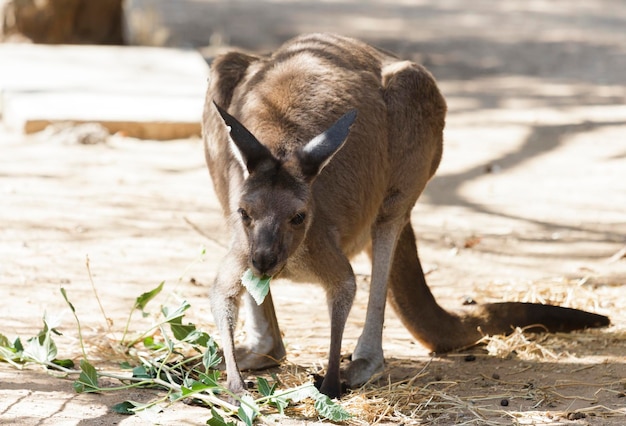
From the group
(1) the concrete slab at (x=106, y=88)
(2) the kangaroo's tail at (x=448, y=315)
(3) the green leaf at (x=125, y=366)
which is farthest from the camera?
(1) the concrete slab at (x=106, y=88)

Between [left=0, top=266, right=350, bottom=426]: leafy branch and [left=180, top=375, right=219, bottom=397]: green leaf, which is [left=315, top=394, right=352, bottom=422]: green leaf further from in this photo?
[left=180, top=375, right=219, bottom=397]: green leaf

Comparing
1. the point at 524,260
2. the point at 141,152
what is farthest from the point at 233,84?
the point at 141,152

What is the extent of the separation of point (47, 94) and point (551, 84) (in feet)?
18.6

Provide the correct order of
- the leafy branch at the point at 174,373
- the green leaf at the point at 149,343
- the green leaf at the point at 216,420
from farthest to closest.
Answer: the green leaf at the point at 149,343, the leafy branch at the point at 174,373, the green leaf at the point at 216,420

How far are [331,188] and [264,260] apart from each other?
82 cm

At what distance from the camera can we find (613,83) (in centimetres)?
1211

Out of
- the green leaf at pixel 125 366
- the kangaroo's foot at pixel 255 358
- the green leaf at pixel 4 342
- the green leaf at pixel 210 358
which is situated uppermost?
the green leaf at pixel 210 358

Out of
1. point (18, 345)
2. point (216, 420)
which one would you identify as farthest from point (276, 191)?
point (18, 345)

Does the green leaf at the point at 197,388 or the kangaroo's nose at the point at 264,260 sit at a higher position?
the kangaroo's nose at the point at 264,260

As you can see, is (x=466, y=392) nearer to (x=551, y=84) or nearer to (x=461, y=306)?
(x=461, y=306)

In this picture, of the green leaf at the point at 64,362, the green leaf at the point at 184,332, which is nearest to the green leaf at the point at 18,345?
the green leaf at the point at 64,362

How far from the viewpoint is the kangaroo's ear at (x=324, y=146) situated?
4.31 m

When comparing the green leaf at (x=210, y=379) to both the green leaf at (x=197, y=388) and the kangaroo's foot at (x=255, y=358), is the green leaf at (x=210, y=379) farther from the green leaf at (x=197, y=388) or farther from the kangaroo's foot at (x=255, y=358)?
the kangaroo's foot at (x=255, y=358)

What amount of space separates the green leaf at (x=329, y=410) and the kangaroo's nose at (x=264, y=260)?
1.79 feet
